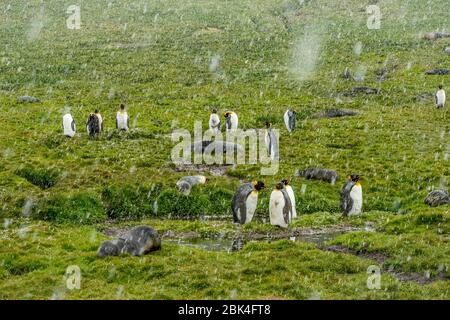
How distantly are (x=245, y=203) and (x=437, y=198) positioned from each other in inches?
243

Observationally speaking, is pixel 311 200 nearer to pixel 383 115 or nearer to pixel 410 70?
pixel 383 115

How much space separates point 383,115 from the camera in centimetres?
3650

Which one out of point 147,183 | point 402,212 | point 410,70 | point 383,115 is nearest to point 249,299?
Answer: point 402,212

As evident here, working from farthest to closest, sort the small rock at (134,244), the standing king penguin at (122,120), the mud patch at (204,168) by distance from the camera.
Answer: the standing king penguin at (122,120)
the mud patch at (204,168)
the small rock at (134,244)

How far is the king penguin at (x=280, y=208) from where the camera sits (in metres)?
18.8

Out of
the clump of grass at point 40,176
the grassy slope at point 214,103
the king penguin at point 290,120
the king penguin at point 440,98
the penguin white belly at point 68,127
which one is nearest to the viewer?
the grassy slope at point 214,103

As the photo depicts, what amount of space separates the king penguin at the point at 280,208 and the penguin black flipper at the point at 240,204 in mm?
1073

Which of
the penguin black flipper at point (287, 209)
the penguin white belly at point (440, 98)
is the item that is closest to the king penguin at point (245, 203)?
the penguin black flipper at point (287, 209)

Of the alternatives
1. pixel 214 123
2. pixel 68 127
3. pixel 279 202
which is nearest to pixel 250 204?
pixel 279 202

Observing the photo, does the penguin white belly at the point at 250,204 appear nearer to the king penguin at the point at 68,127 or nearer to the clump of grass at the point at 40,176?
the clump of grass at the point at 40,176

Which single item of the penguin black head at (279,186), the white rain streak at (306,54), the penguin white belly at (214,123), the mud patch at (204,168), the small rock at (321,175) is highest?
the white rain streak at (306,54)

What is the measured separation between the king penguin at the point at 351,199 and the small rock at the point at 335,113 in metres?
17.0

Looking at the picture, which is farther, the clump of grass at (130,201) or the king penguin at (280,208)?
the clump of grass at (130,201)

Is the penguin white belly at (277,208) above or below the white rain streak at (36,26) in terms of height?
below
